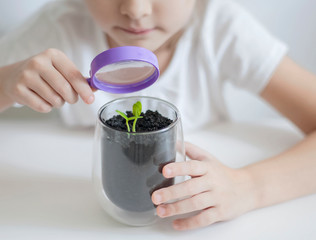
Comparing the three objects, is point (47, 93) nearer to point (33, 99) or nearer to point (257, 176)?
point (33, 99)

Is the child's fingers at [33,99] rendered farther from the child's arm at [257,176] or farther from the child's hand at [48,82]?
the child's arm at [257,176]

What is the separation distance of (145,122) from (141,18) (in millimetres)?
204

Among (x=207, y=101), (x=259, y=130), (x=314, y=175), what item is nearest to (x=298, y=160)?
(x=314, y=175)

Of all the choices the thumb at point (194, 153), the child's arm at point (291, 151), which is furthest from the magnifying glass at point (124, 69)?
the child's arm at point (291, 151)

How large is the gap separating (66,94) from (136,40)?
19cm

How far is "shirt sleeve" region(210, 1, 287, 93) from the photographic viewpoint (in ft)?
2.57

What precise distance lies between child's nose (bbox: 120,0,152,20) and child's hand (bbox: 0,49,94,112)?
0.12 metres

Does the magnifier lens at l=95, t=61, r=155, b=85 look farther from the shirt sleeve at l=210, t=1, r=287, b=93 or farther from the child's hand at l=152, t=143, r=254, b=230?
the shirt sleeve at l=210, t=1, r=287, b=93

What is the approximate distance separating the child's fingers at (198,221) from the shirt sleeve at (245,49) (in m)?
0.34

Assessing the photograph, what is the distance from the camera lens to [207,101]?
888mm

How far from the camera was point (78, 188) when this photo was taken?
62 cm

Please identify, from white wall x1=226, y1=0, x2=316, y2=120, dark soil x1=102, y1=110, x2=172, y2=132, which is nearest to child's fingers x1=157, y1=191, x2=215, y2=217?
dark soil x1=102, y1=110, x2=172, y2=132

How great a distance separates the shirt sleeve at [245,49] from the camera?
30.8 inches

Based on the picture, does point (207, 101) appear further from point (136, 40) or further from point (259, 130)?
point (136, 40)
